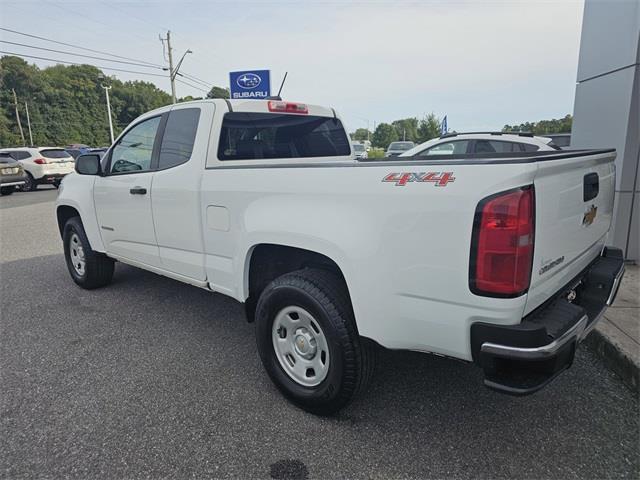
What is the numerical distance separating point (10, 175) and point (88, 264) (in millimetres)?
14284

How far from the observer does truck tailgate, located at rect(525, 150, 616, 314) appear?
5.91ft

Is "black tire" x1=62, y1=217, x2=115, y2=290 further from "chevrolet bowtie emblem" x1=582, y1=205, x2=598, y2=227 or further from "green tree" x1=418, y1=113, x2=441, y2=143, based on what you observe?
"green tree" x1=418, y1=113, x2=441, y2=143

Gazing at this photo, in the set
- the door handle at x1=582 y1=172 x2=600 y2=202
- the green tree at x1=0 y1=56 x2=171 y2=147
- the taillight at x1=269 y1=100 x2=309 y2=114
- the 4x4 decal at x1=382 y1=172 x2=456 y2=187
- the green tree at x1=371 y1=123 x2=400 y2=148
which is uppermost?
the green tree at x1=0 y1=56 x2=171 y2=147

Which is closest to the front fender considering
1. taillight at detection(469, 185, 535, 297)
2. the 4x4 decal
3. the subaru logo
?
the 4x4 decal

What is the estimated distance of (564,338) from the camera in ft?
5.98

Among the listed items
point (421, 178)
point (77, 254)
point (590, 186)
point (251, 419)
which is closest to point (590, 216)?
point (590, 186)

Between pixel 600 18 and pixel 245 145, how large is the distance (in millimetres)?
4892

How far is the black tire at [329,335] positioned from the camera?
2254 mm

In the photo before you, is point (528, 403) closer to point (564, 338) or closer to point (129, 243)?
point (564, 338)

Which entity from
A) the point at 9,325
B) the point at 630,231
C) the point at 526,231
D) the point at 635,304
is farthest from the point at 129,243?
the point at 630,231

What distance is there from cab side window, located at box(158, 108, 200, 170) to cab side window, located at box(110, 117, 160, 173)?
22 centimetres

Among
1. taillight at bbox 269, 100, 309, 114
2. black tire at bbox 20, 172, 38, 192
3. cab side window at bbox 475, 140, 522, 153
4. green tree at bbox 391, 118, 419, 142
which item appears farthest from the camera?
green tree at bbox 391, 118, 419, 142

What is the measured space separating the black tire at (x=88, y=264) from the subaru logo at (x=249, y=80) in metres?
12.5

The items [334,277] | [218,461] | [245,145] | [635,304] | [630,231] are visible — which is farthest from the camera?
[630,231]
